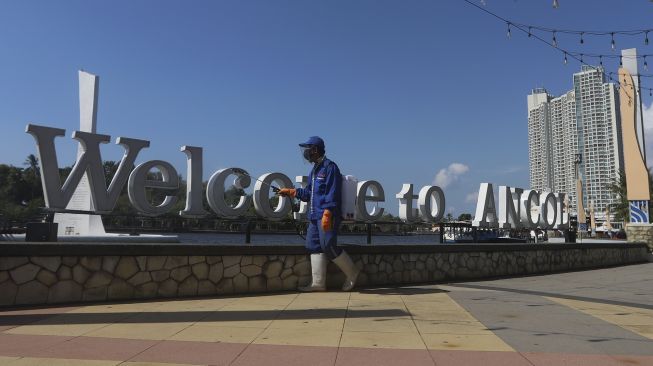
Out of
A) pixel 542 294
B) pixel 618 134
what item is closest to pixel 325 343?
pixel 542 294

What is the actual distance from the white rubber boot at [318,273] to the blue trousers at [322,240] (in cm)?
12

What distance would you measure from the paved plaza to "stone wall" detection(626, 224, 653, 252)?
19.2m

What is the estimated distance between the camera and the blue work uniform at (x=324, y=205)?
7.53 meters

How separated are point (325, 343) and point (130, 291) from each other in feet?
11.7

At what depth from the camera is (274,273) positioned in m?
7.96

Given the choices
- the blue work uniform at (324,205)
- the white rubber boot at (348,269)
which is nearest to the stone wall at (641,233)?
the white rubber boot at (348,269)

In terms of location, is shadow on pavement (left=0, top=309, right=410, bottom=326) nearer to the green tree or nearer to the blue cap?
the blue cap

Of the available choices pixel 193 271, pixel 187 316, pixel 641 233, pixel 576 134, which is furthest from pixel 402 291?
pixel 576 134

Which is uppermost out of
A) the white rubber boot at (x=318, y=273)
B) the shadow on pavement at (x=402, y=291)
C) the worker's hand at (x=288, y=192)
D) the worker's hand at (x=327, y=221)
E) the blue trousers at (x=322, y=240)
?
the worker's hand at (x=288, y=192)

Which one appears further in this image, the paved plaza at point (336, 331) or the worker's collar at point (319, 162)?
the worker's collar at point (319, 162)

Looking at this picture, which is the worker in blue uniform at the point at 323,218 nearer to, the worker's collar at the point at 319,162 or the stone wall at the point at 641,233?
the worker's collar at the point at 319,162

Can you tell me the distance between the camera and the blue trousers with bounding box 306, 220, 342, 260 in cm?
749

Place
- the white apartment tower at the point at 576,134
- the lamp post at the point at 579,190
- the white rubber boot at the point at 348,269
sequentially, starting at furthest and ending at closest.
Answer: the white apartment tower at the point at 576,134, the lamp post at the point at 579,190, the white rubber boot at the point at 348,269

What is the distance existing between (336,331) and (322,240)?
2662mm
